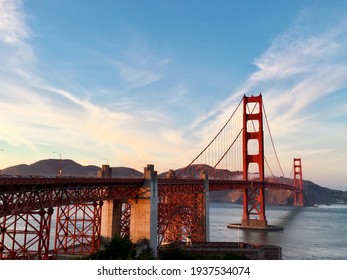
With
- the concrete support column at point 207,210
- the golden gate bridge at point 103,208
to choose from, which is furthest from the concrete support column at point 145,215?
the concrete support column at point 207,210

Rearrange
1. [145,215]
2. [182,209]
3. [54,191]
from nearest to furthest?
[54,191] < [145,215] < [182,209]

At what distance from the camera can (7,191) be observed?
23609 millimetres

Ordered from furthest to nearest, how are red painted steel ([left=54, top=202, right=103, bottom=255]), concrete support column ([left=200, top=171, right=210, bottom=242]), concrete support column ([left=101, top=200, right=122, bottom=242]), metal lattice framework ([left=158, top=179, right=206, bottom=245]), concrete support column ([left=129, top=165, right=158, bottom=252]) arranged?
concrete support column ([left=200, top=171, right=210, bottom=242]), metal lattice framework ([left=158, top=179, right=206, bottom=245]), concrete support column ([left=101, top=200, right=122, bottom=242]), concrete support column ([left=129, top=165, right=158, bottom=252]), red painted steel ([left=54, top=202, right=103, bottom=255])

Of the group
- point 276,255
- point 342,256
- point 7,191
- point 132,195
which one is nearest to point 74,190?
point 7,191

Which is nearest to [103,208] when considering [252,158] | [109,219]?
[109,219]

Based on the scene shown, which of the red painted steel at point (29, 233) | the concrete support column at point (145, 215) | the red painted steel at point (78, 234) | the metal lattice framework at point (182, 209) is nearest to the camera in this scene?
the red painted steel at point (29, 233)

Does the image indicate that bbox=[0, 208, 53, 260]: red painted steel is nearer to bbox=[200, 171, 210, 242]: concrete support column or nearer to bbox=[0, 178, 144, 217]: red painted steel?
bbox=[0, 178, 144, 217]: red painted steel

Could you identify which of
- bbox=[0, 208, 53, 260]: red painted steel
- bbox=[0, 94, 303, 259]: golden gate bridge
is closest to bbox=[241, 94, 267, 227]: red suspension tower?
bbox=[0, 94, 303, 259]: golden gate bridge

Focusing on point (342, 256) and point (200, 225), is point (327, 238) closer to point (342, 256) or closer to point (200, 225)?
point (342, 256)

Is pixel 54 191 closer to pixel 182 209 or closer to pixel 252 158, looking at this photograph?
pixel 182 209

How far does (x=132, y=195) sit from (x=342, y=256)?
3915 centimetres

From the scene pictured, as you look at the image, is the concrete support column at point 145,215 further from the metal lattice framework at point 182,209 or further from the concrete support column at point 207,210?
the concrete support column at point 207,210

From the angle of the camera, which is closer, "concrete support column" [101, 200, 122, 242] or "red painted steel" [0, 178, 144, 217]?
"red painted steel" [0, 178, 144, 217]

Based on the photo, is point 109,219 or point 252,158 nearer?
point 109,219
